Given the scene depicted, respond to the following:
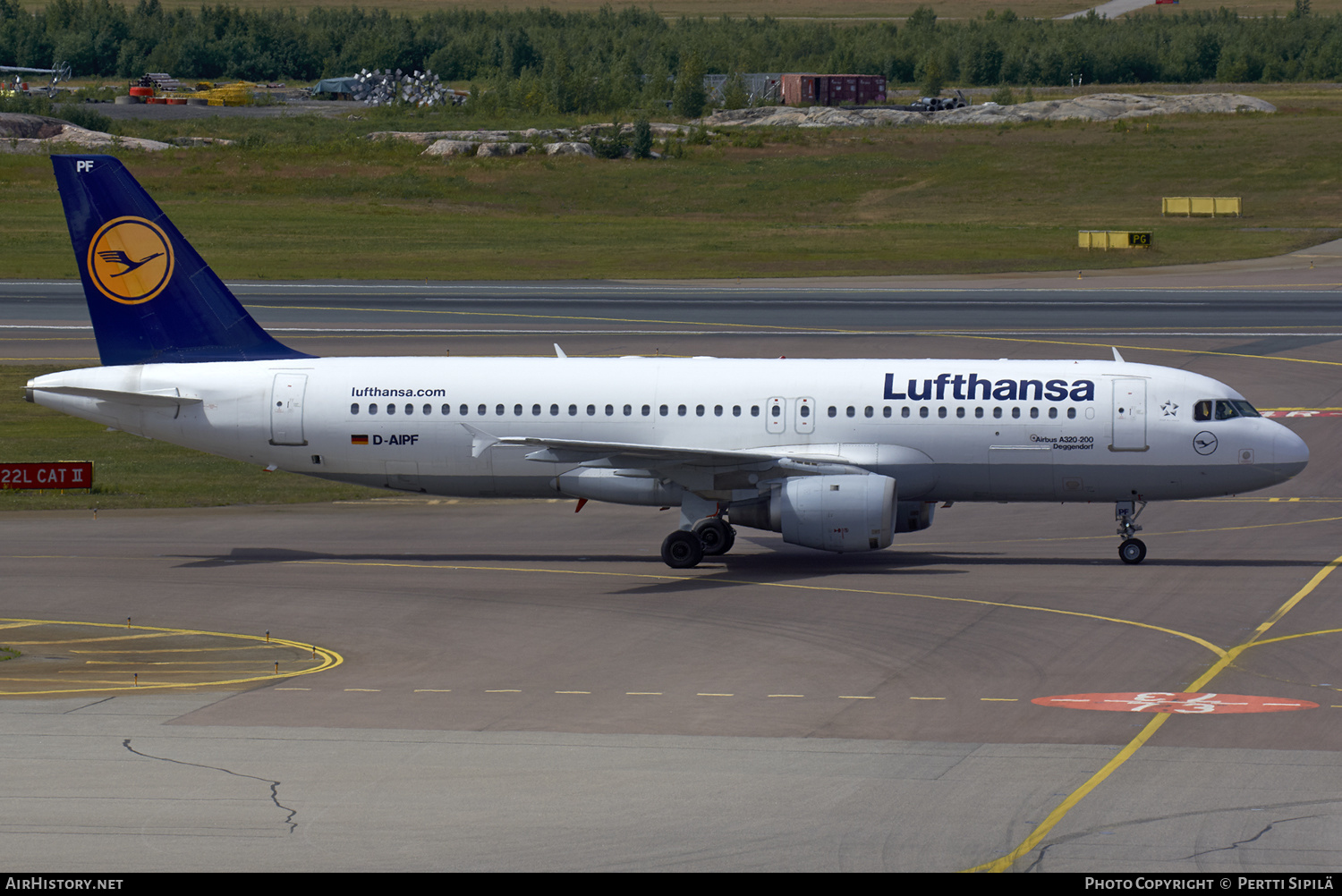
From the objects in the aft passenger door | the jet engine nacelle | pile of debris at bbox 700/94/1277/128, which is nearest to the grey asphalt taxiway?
the jet engine nacelle

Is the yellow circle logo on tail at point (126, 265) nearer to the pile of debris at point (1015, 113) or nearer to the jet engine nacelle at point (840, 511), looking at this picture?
the jet engine nacelle at point (840, 511)

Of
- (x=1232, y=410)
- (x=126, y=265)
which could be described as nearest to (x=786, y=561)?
(x=1232, y=410)

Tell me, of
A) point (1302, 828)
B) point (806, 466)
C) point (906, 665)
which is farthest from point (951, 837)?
point (806, 466)

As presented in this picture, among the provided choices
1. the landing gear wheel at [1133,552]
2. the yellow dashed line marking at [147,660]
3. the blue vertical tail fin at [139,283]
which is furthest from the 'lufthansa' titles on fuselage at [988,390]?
the blue vertical tail fin at [139,283]

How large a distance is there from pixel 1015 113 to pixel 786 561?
511 ft

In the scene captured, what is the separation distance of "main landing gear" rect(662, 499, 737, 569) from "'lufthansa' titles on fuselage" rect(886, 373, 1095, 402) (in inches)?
200

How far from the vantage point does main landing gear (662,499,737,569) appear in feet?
123

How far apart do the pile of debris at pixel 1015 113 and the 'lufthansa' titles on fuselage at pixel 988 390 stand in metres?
148

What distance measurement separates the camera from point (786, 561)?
39.0 m

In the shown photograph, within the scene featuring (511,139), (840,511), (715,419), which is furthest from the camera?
(511,139)

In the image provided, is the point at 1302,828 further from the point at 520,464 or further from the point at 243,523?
the point at 243,523

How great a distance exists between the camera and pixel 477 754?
75.9ft

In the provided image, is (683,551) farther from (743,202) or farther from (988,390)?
(743,202)

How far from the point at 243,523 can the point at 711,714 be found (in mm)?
21924
